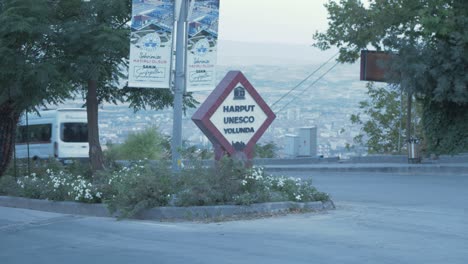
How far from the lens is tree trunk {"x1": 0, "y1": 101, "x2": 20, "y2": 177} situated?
21.3 m

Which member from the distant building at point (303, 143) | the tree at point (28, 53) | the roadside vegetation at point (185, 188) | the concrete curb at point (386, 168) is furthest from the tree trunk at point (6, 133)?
the distant building at point (303, 143)

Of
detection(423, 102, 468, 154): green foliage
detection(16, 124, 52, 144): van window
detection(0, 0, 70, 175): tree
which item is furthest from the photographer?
detection(16, 124, 52, 144): van window

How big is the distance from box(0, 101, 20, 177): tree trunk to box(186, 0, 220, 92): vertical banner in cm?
823

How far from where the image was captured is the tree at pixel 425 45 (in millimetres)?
26516

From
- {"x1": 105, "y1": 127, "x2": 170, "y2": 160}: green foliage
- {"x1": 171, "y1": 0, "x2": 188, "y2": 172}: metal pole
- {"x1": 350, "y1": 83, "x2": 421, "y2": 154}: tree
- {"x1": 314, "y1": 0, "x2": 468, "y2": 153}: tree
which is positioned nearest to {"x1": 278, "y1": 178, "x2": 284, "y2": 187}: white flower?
{"x1": 171, "y1": 0, "x2": 188, "y2": 172}: metal pole

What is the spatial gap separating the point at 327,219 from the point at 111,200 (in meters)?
3.43

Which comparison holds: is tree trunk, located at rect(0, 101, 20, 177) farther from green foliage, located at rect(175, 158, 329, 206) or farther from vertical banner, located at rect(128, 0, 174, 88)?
green foliage, located at rect(175, 158, 329, 206)

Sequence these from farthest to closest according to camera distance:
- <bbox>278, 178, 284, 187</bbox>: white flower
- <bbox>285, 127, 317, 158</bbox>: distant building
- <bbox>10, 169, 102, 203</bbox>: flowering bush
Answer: <bbox>285, 127, 317, 158</bbox>: distant building
<bbox>10, 169, 102, 203</bbox>: flowering bush
<bbox>278, 178, 284, 187</bbox>: white flower

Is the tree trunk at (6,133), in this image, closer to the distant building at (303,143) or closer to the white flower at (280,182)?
the white flower at (280,182)

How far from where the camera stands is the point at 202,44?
14648mm

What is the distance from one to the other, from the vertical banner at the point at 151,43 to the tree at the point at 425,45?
44.8 ft

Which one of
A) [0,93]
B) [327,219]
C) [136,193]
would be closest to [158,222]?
[136,193]

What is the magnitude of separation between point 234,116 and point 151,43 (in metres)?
2.05

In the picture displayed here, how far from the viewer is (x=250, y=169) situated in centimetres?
1298
